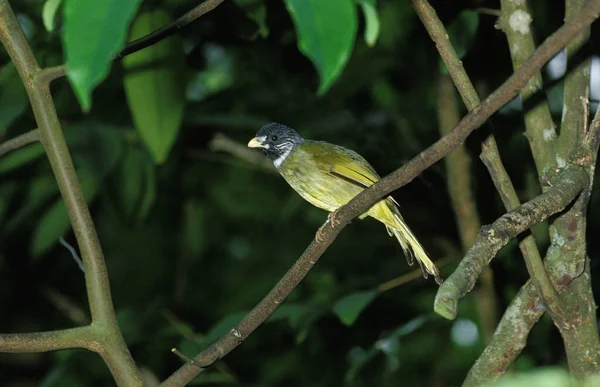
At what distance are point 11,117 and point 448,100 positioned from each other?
2724 mm

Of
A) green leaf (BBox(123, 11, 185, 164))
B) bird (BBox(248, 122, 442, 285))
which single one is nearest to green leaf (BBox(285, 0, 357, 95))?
green leaf (BBox(123, 11, 185, 164))

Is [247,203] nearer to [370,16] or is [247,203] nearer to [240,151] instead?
[240,151]

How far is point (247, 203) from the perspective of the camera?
→ 6.36 meters

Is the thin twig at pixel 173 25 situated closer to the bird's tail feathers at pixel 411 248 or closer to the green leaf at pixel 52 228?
the bird's tail feathers at pixel 411 248

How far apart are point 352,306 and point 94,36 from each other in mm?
2369

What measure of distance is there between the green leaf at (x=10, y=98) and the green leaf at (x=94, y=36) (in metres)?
1.94

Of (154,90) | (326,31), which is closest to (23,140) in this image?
(154,90)

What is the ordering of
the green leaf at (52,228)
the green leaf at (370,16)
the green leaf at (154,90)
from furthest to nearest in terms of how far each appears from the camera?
1. the green leaf at (52,228)
2. the green leaf at (154,90)
3. the green leaf at (370,16)

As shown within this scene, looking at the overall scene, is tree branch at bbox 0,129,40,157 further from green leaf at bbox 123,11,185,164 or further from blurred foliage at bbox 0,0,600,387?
green leaf at bbox 123,11,185,164

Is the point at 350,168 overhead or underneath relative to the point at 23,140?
overhead

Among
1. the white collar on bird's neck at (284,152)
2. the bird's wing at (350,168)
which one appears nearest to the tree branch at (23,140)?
the bird's wing at (350,168)

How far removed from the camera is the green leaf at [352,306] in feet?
10.9

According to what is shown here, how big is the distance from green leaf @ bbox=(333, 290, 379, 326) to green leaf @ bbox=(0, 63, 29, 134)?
4.98 ft

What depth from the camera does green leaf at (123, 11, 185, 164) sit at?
11.5 ft
